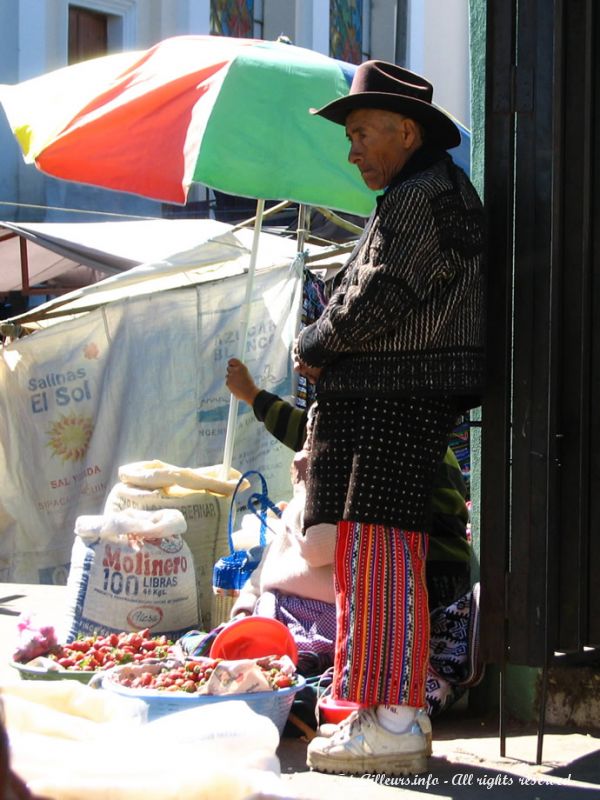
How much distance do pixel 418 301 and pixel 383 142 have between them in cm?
50

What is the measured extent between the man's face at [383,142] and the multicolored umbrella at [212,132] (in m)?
1.18

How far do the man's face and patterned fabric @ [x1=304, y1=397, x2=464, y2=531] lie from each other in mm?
644

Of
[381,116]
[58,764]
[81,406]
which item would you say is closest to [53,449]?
[81,406]

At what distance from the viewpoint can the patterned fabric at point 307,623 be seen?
421 cm

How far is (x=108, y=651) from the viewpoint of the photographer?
4281 millimetres

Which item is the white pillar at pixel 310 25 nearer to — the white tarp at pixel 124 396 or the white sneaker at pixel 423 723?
the white tarp at pixel 124 396

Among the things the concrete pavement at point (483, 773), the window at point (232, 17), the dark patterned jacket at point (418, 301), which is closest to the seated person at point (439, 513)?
the concrete pavement at point (483, 773)

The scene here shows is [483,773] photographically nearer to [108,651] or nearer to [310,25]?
[108,651]

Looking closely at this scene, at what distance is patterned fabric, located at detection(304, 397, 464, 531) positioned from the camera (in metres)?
3.32

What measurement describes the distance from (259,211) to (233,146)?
91cm

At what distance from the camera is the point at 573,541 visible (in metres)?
3.37

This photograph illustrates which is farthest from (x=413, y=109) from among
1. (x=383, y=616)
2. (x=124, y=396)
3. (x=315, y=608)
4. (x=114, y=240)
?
(x=114, y=240)

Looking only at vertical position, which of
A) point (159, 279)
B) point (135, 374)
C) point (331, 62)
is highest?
point (331, 62)

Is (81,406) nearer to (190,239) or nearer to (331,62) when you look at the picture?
(190,239)
